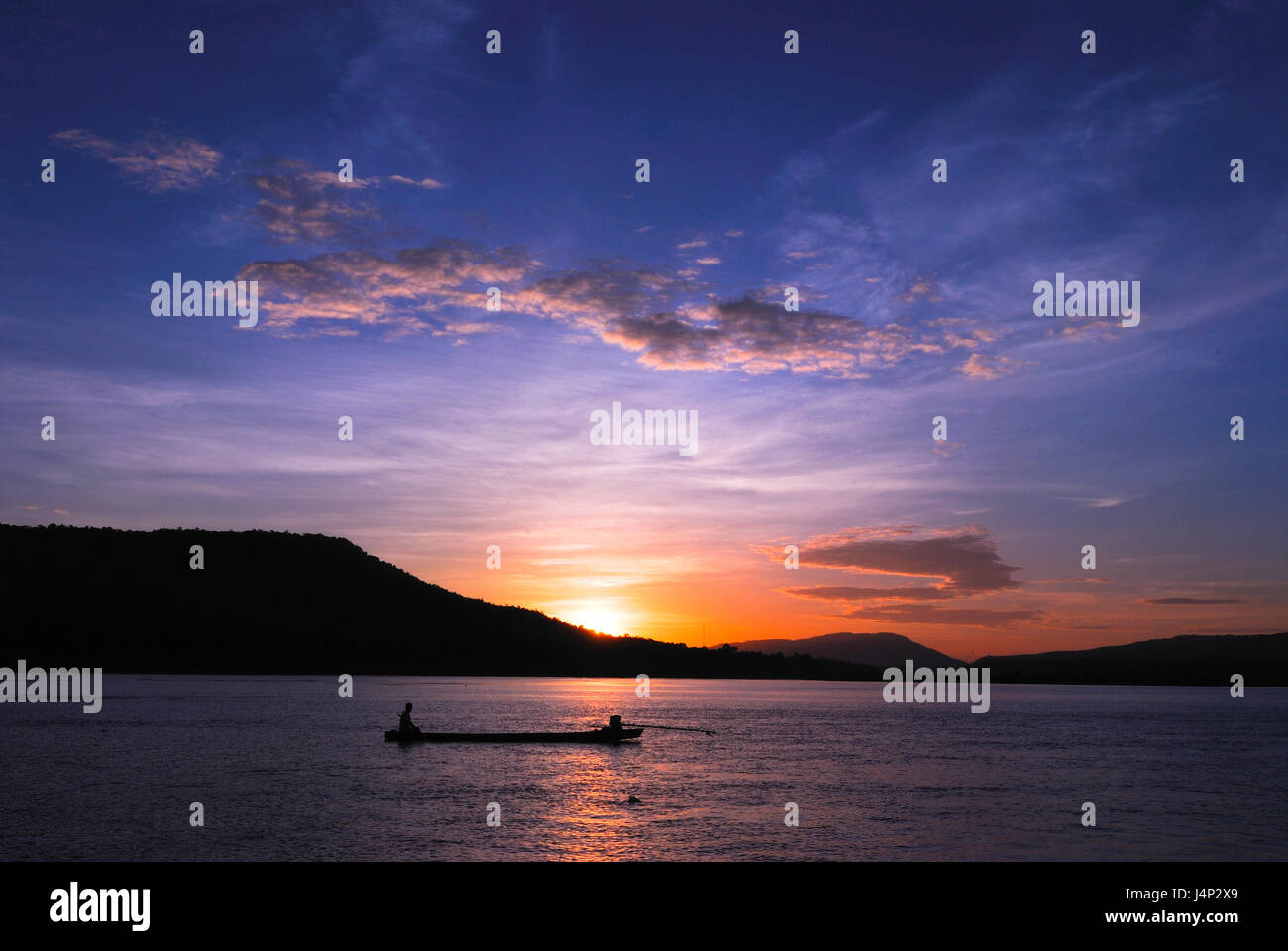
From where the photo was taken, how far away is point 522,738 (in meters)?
89.7

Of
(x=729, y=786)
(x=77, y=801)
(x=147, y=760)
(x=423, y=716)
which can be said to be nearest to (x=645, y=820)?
(x=729, y=786)

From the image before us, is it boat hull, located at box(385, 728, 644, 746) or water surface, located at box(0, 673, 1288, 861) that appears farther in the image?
boat hull, located at box(385, 728, 644, 746)

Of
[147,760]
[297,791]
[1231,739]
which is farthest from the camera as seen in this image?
[1231,739]

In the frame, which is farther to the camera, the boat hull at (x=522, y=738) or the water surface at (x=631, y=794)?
Answer: the boat hull at (x=522, y=738)

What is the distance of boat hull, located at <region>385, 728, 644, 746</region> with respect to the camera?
290 ft

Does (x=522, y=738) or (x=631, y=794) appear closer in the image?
(x=631, y=794)

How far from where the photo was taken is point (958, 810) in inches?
2037

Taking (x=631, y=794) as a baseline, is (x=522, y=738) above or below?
below

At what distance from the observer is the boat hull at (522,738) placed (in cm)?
8850
